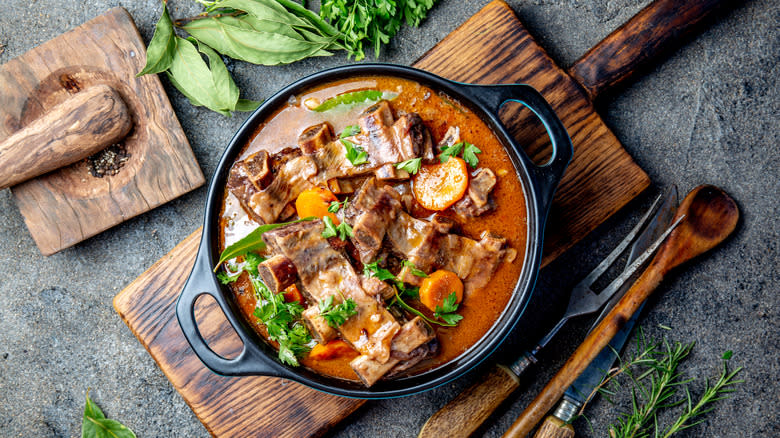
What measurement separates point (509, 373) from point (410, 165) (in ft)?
4.34

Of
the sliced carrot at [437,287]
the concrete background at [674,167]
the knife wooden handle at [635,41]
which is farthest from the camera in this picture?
the concrete background at [674,167]

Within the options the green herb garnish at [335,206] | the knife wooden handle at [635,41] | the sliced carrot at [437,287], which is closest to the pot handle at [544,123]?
the sliced carrot at [437,287]

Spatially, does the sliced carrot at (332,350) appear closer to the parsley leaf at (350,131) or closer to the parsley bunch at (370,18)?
the parsley leaf at (350,131)

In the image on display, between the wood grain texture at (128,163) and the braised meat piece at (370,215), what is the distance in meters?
1.19

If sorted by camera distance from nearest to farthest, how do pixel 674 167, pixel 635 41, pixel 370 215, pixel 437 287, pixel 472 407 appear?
pixel 370 215 < pixel 437 287 < pixel 635 41 < pixel 472 407 < pixel 674 167

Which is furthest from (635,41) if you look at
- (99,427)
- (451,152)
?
(99,427)

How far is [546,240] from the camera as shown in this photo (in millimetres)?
2740

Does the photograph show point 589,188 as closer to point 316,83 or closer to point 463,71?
point 463,71

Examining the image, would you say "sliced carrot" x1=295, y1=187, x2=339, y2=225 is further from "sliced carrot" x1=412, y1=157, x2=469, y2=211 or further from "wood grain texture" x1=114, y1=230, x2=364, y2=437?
"wood grain texture" x1=114, y1=230, x2=364, y2=437

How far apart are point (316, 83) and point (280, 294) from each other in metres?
0.95

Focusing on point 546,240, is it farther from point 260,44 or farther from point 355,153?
point 260,44

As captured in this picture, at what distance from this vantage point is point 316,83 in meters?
2.37

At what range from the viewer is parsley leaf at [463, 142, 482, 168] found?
2.33 m

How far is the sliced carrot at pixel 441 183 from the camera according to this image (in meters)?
2.29
